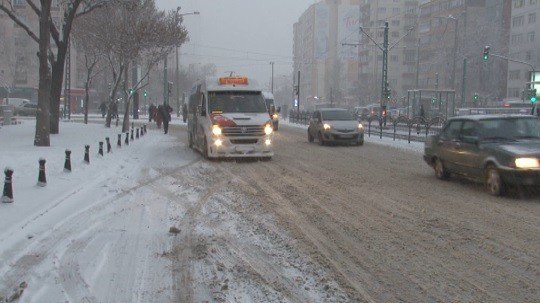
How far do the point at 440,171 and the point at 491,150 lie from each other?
2.45 m

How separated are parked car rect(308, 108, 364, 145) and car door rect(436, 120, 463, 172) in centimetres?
1055

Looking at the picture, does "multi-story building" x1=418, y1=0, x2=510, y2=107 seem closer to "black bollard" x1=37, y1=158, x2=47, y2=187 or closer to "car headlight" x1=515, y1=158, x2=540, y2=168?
"car headlight" x1=515, y1=158, x2=540, y2=168

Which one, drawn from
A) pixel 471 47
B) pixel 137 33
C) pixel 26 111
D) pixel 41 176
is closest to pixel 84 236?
pixel 41 176

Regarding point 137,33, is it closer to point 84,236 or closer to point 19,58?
point 84,236

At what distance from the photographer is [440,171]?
517 inches

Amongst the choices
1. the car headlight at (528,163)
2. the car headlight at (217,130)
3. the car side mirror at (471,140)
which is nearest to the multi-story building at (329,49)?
the car headlight at (217,130)

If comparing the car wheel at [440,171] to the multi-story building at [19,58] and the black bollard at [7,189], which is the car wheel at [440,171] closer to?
the black bollard at [7,189]

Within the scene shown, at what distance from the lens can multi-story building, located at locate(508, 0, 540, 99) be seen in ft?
250

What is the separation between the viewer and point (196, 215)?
8953 mm

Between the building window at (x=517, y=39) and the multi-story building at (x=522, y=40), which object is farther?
the building window at (x=517, y=39)

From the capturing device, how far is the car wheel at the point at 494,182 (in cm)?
1048

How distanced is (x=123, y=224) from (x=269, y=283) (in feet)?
11.0

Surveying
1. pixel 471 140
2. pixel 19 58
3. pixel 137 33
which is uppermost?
pixel 19 58

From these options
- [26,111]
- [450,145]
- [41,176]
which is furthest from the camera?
[26,111]
